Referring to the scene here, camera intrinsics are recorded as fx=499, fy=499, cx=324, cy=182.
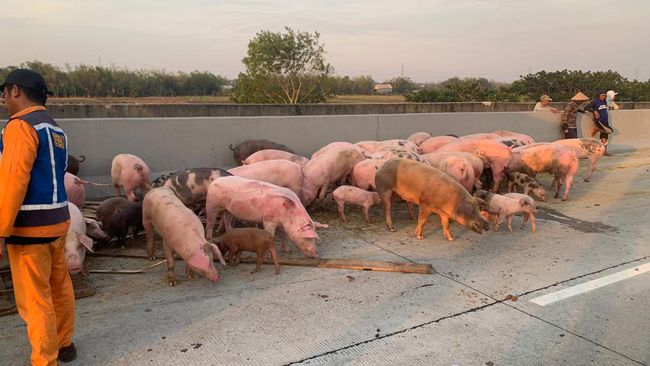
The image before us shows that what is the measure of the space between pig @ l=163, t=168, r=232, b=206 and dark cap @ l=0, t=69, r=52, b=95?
3.37 meters


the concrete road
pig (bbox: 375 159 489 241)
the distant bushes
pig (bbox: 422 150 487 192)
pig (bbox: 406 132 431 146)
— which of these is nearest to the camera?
the concrete road

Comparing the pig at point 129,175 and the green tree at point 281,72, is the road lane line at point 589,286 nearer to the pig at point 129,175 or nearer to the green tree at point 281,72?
the pig at point 129,175

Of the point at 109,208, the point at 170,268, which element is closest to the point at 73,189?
the point at 109,208

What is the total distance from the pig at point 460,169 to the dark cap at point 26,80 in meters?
5.67

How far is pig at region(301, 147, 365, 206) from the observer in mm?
7145

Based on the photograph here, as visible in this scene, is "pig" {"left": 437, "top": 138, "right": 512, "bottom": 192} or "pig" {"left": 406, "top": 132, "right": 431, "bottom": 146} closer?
"pig" {"left": 437, "top": 138, "right": 512, "bottom": 192}

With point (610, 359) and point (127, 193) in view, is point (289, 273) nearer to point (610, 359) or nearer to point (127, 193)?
point (610, 359)

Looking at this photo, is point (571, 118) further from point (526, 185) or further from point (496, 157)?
point (526, 185)

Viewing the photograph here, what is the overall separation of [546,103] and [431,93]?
1109 cm

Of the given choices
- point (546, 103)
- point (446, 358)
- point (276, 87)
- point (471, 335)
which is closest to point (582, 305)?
point (471, 335)

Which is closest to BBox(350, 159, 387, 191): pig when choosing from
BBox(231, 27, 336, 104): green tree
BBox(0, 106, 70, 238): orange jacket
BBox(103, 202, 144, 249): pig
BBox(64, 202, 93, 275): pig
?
BBox(103, 202, 144, 249): pig

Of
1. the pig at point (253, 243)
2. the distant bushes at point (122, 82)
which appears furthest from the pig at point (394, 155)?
the distant bushes at point (122, 82)

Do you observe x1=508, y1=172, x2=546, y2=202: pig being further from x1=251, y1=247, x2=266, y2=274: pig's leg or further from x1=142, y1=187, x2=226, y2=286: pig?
x1=142, y1=187, x2=226, y2=286: pig

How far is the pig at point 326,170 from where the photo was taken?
7145 millimetres
